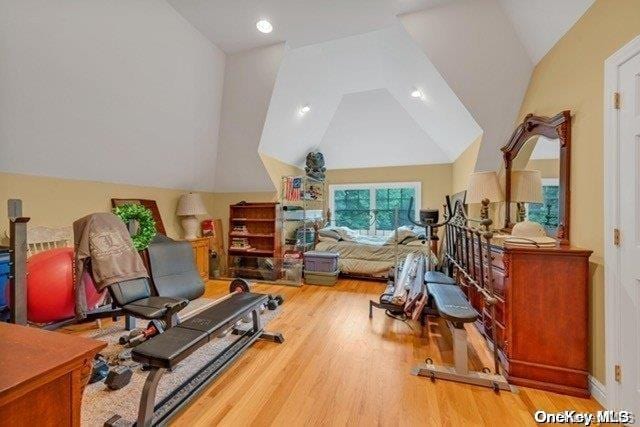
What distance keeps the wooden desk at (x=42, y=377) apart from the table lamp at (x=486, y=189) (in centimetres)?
290

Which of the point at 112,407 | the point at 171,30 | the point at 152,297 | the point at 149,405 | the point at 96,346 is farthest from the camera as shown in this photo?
the point at 171,30

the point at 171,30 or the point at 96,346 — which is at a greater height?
the point at 171,30

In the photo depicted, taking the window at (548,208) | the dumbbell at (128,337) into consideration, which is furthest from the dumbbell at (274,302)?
the window at (548,208)

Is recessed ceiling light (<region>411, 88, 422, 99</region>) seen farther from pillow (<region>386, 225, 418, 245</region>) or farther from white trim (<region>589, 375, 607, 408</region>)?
white trim (<region>589, 375, 607, 408</region>)

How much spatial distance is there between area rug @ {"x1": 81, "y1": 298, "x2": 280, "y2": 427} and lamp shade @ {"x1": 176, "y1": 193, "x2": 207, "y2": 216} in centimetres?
216

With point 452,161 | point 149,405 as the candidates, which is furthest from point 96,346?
point 452,161

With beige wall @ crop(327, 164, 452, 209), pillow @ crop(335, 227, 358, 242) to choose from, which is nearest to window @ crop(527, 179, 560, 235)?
pillow @ crop(335, 227, 358, 242)

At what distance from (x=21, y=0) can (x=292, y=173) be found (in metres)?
4.04

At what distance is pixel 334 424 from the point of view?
148cm

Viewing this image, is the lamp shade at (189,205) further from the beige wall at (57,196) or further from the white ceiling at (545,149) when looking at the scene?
the white ceiling at (545,149)

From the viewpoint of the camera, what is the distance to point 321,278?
4.31 meters

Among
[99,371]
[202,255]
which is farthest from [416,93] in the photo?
[99,371]

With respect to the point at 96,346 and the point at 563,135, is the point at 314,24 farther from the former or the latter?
the point at 96,346

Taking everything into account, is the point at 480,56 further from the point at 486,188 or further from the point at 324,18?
the point at 324,18
